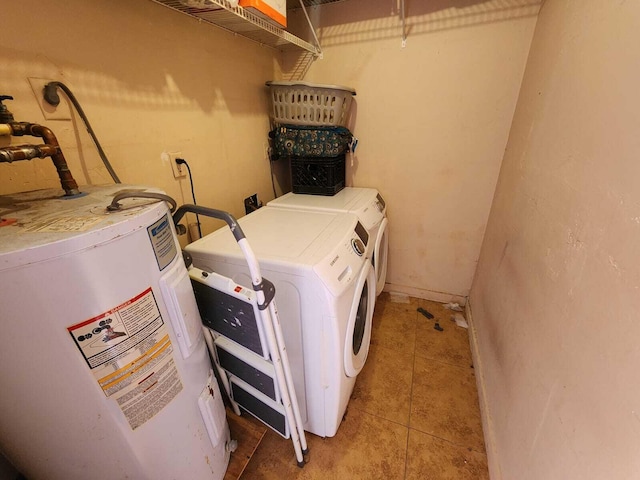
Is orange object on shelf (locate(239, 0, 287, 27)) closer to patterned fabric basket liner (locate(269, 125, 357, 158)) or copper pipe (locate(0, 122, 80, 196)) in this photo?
patterned fabric basket liner (locate(269, 125, 357, 158))

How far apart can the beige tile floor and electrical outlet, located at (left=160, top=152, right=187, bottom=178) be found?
4.25 ft

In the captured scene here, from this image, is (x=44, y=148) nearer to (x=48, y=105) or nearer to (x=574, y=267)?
(x=48, y=105)

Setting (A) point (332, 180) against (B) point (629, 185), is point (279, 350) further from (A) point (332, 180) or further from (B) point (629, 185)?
(A) point (332, 180)

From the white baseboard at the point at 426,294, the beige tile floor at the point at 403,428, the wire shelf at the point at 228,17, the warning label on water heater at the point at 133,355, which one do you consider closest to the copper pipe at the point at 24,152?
the warning label on water heater at the point at 133,355

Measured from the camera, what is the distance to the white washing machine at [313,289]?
88cm

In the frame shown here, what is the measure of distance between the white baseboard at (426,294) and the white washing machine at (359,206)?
0.44 m

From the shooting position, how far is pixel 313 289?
2.84ft

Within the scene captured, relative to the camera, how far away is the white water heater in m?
0.50

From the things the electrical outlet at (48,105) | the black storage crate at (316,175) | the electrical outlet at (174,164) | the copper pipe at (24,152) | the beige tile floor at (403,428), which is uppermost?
the electrical outlet at (48,105)

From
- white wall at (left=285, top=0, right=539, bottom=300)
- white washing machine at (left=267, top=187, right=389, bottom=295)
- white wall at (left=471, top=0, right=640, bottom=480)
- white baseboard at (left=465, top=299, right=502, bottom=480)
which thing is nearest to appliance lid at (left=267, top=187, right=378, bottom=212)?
white washing machine at (left=267, top=187, right=389, bottom=295)

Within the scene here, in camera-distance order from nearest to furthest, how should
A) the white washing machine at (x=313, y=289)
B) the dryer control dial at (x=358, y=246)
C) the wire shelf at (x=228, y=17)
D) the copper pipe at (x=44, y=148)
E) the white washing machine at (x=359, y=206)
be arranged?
the copper pipe at (x=44, y=148)
the white washing machine at (x=313, y=289)
the wire shelf at (x=228, y=17)
the dryer control dial at (x=358, y=246)
the white washing machine at (x=359, y=206)

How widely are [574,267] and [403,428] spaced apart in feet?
3.38

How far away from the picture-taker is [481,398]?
1350 mm

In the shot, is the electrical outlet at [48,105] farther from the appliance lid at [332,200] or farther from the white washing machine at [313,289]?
the appliance lid at [332,200]
